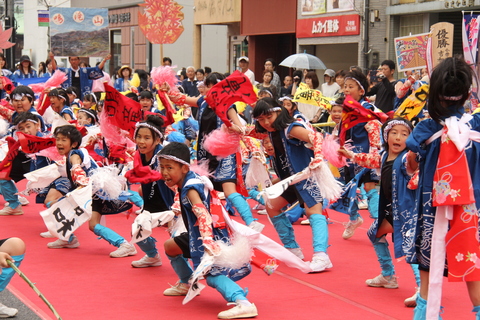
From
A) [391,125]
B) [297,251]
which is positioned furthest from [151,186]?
[391,125]

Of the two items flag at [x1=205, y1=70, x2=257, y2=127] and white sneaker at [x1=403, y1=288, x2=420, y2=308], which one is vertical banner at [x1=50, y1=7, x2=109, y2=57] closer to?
flag at [x1=205, y1=70, x2=257, y2=127]

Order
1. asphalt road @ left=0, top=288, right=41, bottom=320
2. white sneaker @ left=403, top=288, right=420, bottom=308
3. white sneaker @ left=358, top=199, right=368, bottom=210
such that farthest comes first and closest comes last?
white sneaker @ left=358, top=199, right=368, bottom=210 → white sneaker @ left=403, top=288, right=420, bottom=308 → asphalt road @ left=0, top=288, right=41, bottom=320

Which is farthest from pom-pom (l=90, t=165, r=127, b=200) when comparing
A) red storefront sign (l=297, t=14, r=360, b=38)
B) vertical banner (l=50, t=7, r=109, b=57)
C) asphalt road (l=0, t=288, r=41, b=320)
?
red storefront sign (l=297, t=14, r=360, b=38)

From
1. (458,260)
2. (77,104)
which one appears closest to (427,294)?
(458,260)

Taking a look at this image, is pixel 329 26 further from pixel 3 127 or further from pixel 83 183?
pixel 83 183

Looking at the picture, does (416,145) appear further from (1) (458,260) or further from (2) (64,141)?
(2) (64,141)

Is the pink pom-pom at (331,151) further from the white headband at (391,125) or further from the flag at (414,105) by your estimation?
the white headband at (391,125)

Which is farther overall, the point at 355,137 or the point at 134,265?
the point at 355,137

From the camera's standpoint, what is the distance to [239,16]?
24.6 metres

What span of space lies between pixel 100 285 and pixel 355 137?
314 cm

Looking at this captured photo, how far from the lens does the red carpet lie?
5.06 metres

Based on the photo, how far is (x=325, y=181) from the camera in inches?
247

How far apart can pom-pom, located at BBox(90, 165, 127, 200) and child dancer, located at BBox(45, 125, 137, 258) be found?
99mm

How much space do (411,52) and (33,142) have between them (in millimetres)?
5290
